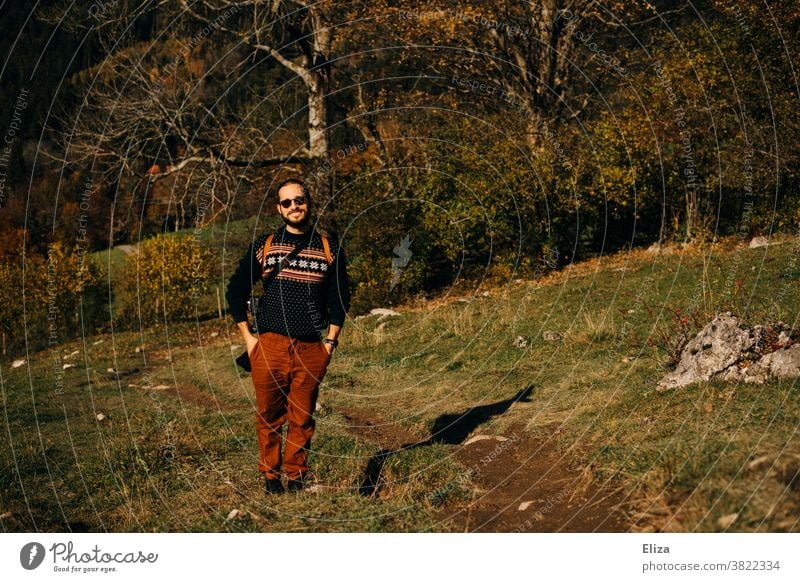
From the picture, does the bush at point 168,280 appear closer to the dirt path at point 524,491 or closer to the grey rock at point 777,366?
the dirt path at point 524,491

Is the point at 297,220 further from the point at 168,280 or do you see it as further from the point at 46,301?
the point at 46,301

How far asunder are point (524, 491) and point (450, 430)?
2.69 meters

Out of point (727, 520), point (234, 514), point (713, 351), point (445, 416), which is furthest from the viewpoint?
point (445, 416)

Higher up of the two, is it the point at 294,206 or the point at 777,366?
the point at 294,206

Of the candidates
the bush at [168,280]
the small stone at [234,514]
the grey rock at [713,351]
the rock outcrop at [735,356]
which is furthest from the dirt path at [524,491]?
the bush at [168,280]

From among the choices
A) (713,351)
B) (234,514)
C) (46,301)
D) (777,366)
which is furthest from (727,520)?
(46,301)

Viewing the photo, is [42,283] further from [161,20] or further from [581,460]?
[581,460]

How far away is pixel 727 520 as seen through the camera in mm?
5750

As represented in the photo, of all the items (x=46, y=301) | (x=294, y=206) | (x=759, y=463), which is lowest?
(x=46, y=301)

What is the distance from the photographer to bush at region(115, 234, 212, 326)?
44534mm

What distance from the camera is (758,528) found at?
5.72 m

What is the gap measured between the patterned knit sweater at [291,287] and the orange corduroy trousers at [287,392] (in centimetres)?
14

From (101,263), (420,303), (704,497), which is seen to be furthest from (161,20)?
(101,263)

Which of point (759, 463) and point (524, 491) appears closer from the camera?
point (759, 463)
